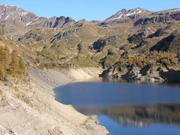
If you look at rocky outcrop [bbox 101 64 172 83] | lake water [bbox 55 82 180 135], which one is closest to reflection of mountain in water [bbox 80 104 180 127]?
lake water [bbox 55 82 180 135]

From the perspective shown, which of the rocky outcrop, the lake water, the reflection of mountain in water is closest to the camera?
the lake water

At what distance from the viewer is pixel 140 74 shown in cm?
18862

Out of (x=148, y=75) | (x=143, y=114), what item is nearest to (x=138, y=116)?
(x=143, y=114)

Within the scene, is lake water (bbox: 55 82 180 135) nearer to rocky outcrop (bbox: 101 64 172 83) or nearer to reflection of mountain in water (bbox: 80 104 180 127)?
reflection of mountain in water (bbox: 80 104 180 127)

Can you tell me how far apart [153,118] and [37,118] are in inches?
1319

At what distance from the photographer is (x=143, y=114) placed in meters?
64.4

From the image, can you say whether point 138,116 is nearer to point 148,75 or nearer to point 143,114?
point 143,114

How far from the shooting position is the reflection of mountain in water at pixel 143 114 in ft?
188

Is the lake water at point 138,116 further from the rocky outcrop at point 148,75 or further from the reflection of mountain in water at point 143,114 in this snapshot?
the rocky outcrop at point 148,75

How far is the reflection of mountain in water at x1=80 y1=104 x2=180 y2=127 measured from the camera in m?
57.3

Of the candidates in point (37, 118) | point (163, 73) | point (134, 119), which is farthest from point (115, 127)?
point (163, 73)

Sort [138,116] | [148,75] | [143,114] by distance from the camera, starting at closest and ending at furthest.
→ [138,116], [143,114], [148,75]

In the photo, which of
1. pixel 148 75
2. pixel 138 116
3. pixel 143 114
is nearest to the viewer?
pixel 138 116

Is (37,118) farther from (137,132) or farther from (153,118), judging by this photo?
(153,118)
